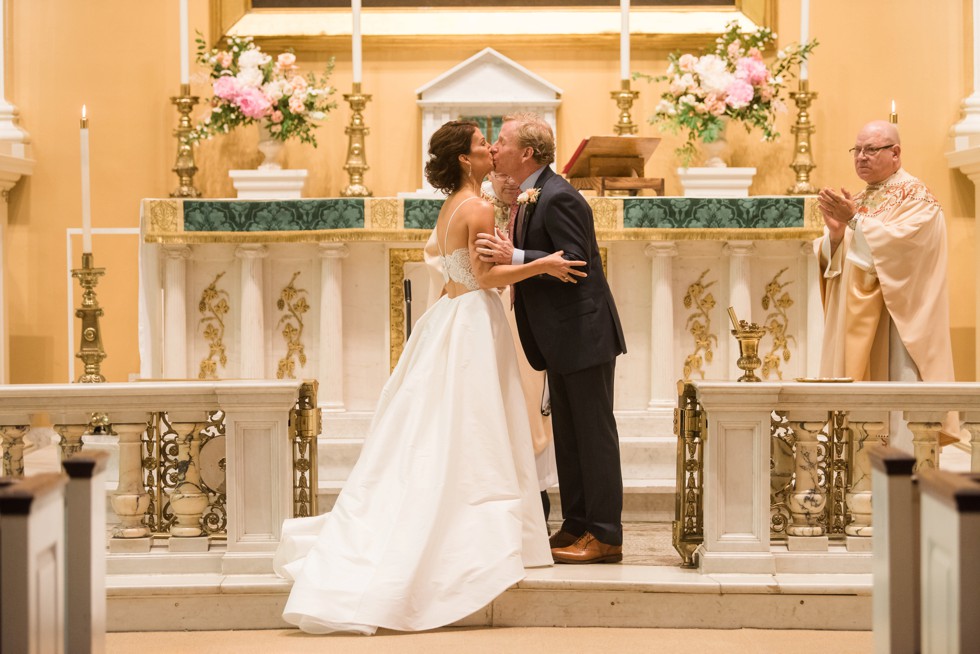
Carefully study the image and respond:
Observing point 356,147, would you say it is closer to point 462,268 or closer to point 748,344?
point 462,268

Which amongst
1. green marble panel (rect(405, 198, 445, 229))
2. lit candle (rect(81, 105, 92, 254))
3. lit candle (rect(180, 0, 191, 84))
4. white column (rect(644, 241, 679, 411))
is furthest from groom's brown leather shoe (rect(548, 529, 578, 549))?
lit candle (rect(180, 0, 191, 84))

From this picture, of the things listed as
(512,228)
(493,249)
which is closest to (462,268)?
(493,249)

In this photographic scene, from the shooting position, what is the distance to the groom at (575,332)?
4520mm

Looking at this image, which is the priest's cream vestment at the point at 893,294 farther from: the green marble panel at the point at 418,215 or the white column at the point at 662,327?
the green marble panel at the point at 418,215

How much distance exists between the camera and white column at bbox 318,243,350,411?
21.0 feet

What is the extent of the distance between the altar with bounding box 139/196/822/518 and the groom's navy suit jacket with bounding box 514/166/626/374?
5.75 ft

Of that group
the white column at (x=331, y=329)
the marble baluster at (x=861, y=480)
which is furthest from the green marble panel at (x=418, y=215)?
the marble baluster at (x=861, y=480)

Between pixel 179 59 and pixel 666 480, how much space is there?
4.29m

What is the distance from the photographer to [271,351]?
6.54 metres

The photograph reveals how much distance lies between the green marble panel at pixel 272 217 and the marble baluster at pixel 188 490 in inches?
85.2

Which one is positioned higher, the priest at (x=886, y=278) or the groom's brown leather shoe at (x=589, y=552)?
the priest at (x=886, y=278)

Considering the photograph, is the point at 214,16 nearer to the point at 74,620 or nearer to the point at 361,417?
the point at 361,417

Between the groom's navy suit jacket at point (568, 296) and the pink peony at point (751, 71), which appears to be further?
the pink peony at point (751, 71)

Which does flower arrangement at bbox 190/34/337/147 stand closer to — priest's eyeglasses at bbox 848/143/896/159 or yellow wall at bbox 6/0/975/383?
yellow wall at bbox 6/0/975/383
